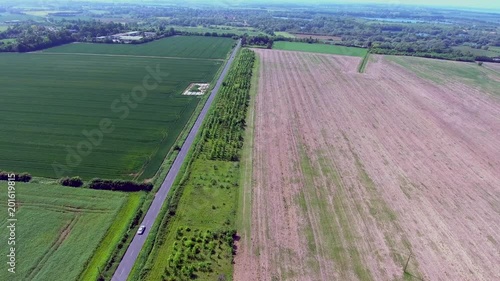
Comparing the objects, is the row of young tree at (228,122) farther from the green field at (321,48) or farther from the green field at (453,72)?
the green field at (453,72)

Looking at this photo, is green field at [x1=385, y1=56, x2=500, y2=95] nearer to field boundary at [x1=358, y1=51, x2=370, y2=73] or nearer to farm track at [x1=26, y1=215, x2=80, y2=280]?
field boundary at [x1=358, y1=51, x2=370, y2=73]

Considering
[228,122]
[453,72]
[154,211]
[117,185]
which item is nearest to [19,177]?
[117,185]

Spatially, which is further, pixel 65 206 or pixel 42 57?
pixel 42 57

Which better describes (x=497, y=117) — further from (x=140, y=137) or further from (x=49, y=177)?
(x=49, y=177)

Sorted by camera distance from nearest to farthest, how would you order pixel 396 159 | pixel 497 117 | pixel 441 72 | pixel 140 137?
pixel 396 159 < pixel 140 137 < pixel 497 117 < pixel 441 72

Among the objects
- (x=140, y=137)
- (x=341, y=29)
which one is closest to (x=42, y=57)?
(x=140, y=137)

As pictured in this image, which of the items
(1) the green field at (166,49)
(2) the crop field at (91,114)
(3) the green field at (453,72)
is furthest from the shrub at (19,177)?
(3) the green field at (453,72)
